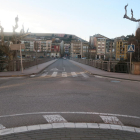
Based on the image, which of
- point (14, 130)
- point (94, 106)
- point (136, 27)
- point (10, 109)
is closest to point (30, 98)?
point (10, 109)

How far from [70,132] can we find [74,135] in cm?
20

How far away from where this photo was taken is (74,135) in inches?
180

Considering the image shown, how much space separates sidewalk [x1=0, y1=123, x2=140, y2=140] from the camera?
4.45 meters

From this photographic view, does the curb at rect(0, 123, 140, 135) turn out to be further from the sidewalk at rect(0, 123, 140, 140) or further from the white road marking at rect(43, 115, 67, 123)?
the white road marking at rect(43, 115, 67, 123)

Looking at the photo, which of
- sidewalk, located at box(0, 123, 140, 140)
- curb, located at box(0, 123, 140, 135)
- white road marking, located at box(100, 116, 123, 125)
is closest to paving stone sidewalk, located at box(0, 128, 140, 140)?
sidewalk, located at box(0, 123, 140, 140)

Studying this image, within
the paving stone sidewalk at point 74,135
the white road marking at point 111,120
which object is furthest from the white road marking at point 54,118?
the white road marking at point 111,120

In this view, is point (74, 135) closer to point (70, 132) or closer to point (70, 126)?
point (70, 132)

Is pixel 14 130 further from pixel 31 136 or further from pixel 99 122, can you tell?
pixel 99 122

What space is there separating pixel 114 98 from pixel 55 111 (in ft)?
10.9

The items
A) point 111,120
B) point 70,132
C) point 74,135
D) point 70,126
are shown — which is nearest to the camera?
point 74,135

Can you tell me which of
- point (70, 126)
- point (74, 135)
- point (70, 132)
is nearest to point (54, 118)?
point (70, 126)

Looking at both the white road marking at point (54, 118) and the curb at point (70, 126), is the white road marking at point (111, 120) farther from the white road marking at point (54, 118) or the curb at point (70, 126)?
the white road marking at point (54, 118)

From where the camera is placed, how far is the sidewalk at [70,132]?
14.6 feet

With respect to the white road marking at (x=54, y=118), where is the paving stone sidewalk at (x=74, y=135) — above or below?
below
